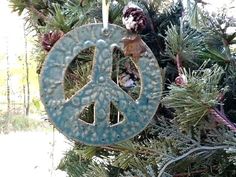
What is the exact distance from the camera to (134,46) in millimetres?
388

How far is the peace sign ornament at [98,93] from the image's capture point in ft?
1.25

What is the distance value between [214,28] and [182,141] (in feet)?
0.34

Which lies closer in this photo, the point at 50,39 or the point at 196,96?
the point at 196,96

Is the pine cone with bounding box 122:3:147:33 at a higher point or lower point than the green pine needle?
higher

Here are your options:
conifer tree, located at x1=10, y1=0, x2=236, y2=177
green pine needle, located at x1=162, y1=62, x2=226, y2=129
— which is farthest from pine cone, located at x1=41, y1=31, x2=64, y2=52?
green pine needle, located at x1=162, y1=62, x2=226, y2=129

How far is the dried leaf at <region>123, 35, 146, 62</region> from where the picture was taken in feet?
1.28

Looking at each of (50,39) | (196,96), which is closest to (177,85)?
(196,96)

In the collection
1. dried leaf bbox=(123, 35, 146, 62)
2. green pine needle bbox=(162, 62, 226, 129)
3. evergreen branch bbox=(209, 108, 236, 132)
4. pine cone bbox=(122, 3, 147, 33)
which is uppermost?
pine cone bbox=(122, 3, 147, 33)

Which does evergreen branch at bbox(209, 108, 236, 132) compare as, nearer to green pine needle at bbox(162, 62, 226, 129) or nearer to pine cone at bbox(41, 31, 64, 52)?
green pine needle at bbox(162, 62, 226, 129)

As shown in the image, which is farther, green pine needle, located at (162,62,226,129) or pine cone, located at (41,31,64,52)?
pine cone, located at (41,31,64,52)

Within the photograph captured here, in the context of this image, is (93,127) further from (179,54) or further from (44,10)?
(44,10)

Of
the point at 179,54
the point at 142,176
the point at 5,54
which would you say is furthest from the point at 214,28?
the point at 5,54

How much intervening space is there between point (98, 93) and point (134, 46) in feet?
0.17

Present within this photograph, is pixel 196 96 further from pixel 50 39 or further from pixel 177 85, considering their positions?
pixel 50 39
